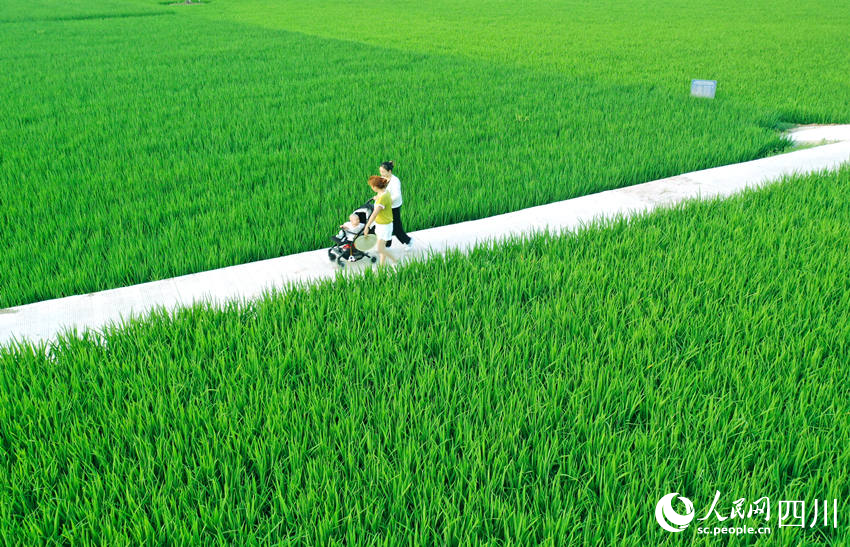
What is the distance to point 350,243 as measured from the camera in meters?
3.46

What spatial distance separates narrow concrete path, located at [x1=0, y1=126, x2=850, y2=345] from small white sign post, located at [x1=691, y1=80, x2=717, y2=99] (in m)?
2.25

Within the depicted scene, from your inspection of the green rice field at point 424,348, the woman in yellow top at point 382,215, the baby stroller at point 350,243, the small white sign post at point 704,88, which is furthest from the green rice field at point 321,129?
the woman in yellow top at point 382,215

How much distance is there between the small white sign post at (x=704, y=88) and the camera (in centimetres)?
777

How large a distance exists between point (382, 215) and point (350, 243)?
1.01 ft

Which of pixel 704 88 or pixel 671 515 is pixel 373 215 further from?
pixel 704 88

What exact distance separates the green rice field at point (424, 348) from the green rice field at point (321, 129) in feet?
0.14

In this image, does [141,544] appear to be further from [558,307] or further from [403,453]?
[558,307]

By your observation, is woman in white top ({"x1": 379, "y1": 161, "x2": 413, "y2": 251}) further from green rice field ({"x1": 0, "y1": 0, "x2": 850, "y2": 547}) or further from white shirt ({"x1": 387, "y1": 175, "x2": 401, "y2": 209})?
green rice field ({"x1": 0, "y1": 0, "x2": 850, "y2": 547})

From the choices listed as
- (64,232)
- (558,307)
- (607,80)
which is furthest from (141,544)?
(607,80)

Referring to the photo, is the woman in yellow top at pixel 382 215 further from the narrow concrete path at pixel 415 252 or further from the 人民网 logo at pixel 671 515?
the 人民网 logo at pixel 671 515

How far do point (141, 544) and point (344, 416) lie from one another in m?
0.78

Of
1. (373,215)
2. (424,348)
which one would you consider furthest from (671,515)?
(373,215)

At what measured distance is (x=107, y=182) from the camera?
4.79 metres

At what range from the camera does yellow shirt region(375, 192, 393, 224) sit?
3.25 metres
